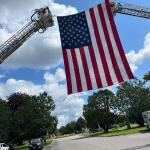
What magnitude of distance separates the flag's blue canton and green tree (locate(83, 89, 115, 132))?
97967 millimetres

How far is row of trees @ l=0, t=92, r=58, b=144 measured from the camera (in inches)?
2475

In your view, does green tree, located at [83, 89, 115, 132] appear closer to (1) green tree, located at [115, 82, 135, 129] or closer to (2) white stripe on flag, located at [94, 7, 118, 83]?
(1) green tree, located at [115, 82, 135, 129]

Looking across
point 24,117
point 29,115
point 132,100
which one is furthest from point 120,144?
point 132,100

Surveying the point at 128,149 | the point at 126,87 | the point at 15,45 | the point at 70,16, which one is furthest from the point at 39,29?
the point at 126,87

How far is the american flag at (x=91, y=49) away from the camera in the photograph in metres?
14.4

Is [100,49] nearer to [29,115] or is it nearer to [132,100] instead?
[29,115]

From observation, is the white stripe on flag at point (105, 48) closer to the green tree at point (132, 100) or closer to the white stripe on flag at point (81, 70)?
the white stripe on flag at point (81, 70)

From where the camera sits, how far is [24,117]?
68.8 m

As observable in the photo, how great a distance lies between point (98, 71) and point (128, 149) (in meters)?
12.2

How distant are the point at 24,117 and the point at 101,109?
4788cm

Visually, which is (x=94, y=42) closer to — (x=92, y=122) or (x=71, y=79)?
(x=71, y=79)

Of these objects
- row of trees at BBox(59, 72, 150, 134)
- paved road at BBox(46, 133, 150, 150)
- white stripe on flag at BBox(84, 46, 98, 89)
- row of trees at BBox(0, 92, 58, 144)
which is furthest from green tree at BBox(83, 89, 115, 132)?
white stripe on flag at BBox(84, 46, 98, 89)

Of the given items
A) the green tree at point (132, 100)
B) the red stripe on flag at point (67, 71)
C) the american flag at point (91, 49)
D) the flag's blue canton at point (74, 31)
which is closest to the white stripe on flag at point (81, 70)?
the american flag at point (91, 49)

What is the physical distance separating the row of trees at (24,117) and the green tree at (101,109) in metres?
24.6
